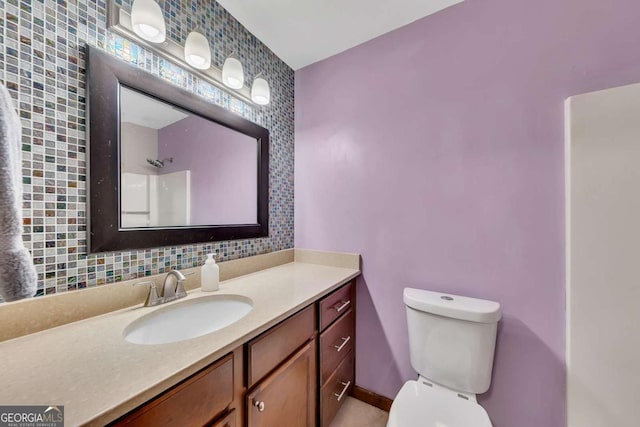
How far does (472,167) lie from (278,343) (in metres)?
1.26

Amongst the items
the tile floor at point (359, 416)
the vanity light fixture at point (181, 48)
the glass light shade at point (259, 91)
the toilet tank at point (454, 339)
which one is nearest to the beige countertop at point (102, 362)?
the toilet tank at point (454, 339)

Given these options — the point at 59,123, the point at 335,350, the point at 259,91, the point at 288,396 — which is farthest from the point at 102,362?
the point at 259,91

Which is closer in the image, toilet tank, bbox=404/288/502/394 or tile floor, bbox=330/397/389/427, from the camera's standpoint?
toilet tank, bbox=404/288/502/394

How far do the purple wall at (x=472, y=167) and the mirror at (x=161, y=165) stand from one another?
604mm

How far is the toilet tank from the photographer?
1.07 m

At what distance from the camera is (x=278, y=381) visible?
0.89m

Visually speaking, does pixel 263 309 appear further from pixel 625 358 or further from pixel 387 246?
pixel 625 358

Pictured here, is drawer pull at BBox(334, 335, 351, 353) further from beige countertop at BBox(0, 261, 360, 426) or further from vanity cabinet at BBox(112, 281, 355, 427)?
beige countertop at BBox(0, 261, 360, 426)

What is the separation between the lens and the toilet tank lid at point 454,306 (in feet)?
3.46

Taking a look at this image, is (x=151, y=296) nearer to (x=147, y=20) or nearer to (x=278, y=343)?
(x=278, y=343)

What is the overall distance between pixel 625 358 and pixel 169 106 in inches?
86.5

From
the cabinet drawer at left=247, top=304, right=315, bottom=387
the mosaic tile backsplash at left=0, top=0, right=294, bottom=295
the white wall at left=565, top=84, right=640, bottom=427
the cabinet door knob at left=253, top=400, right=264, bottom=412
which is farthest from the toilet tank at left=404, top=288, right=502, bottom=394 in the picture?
the mosaic tile backsplash at left=0, top=0, right=294, bottom=295

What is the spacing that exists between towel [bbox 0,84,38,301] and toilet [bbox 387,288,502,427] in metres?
1.19

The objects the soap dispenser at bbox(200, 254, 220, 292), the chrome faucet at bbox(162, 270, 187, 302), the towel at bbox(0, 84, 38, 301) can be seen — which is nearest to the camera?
the towel at bbox(0, 84, 38, 301)
